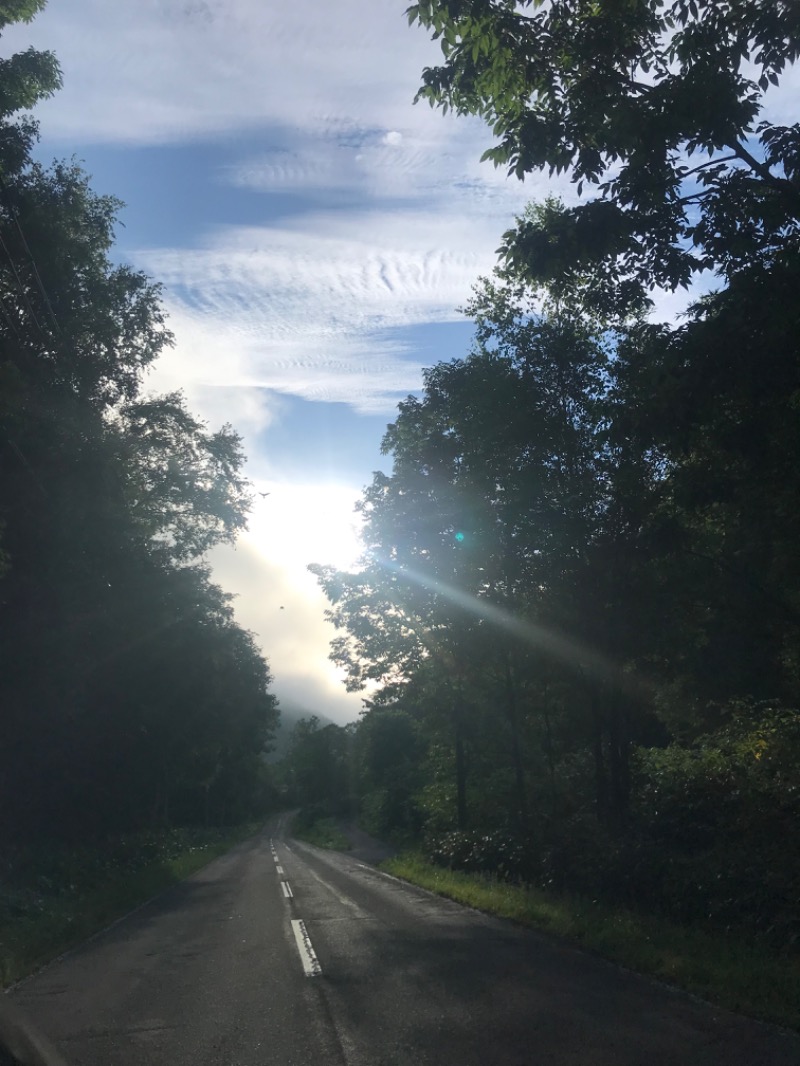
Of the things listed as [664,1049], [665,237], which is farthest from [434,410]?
[664,1049]

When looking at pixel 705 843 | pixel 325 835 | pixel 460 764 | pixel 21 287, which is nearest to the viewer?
pixel 705 843

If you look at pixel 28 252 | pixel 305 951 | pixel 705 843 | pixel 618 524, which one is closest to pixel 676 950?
pixel 705 843

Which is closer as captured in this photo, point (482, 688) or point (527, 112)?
point (527, 112)

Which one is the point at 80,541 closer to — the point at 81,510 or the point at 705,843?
the point at 81,510

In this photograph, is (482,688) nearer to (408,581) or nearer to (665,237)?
(408,581)

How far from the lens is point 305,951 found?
11789 mm

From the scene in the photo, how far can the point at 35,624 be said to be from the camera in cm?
2298

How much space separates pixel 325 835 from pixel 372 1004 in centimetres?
5749

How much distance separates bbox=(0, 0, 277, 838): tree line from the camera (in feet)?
70.9

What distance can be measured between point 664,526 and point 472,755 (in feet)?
72.6

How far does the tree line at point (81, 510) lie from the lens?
2162 centimetres

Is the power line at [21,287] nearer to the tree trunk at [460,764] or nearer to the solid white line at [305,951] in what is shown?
the solid white line at [305,951]

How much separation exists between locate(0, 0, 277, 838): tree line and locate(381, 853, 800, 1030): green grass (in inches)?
452

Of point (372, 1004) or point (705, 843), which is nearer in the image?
point (372, 1004)
